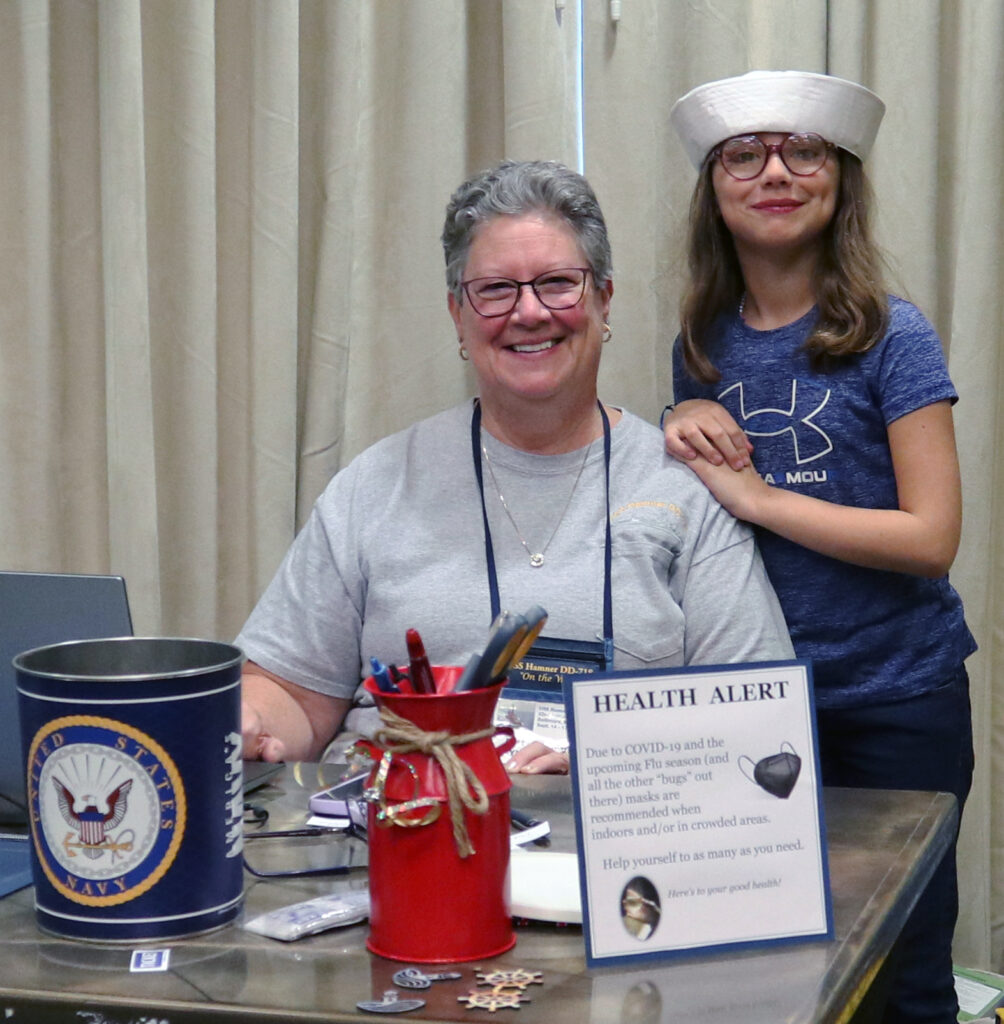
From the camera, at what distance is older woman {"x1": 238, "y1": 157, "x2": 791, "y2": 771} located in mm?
1591

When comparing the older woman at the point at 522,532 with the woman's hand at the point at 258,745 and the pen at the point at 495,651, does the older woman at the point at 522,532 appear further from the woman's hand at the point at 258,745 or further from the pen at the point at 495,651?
the pen at the point at 495,651

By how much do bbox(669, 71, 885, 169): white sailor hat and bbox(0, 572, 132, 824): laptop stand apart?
1013 mm

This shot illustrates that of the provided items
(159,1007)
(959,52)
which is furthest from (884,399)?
(159,1007)

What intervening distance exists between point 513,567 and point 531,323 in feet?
0.97

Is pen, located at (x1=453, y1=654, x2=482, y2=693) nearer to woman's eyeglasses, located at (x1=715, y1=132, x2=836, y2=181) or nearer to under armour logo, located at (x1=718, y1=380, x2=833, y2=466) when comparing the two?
under armour logo, located at (x1=718, y1=380, x2=833, y2=466)

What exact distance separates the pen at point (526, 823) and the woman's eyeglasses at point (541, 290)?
72 centimetres

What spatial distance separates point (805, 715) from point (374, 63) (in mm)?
1549

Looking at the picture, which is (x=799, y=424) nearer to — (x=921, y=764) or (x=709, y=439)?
(x=709, y=439)

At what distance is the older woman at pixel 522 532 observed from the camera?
159 cm

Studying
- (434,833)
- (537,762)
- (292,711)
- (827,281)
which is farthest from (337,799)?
(827,281)

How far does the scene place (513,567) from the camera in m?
1.62

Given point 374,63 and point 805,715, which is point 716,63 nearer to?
point 374,63

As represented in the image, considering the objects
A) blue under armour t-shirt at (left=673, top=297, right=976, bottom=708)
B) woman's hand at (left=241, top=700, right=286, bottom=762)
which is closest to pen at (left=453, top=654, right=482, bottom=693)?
woman's hand at (left=241, top=700, right=286, bottom=762)

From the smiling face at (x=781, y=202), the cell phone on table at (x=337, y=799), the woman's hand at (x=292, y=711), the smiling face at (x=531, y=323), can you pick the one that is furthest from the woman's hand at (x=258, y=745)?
the smiling face at (x=781, y=202)
